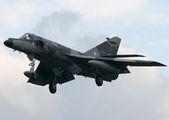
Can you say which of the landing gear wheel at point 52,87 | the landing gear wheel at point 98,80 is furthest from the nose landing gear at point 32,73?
the landing gear wheel at point 98,80

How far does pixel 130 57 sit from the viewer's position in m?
34.7

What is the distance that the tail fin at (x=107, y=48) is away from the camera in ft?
125

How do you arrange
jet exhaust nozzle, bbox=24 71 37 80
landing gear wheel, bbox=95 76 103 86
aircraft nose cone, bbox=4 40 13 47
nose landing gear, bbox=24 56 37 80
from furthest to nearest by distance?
landing gear wheel, bbox=95 76 103 86 < jet exhaust nozzle, bbox=24 71 37 80 < nose landing gear, bbox=24 56 37 80 < aircraft nose cone, bbox=4 40 13 47

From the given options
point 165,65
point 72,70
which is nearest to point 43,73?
point 72,70

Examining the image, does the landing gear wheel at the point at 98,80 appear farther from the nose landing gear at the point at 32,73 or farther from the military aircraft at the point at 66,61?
the nose landing gear at the point at 32,73

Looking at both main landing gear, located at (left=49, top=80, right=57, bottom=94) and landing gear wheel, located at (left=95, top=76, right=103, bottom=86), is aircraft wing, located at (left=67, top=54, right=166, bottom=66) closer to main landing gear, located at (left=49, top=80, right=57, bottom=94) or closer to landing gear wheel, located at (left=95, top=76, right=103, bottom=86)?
landing gear wheel, located at (left=95, top=76, right=103, bottom=86)

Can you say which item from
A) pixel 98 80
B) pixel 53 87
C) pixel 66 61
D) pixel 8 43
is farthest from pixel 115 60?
pixel 8 43

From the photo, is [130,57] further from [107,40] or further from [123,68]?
[107,40]

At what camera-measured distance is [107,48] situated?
39.0 m

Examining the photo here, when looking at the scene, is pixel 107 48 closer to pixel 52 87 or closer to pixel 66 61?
pixel 52 87

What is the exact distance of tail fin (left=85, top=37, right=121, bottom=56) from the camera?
3800cm

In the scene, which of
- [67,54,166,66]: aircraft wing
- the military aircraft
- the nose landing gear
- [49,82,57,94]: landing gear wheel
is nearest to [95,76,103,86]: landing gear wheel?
the military aircraft

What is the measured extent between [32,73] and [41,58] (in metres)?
1.19

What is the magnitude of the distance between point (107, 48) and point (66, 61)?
5748 mm
